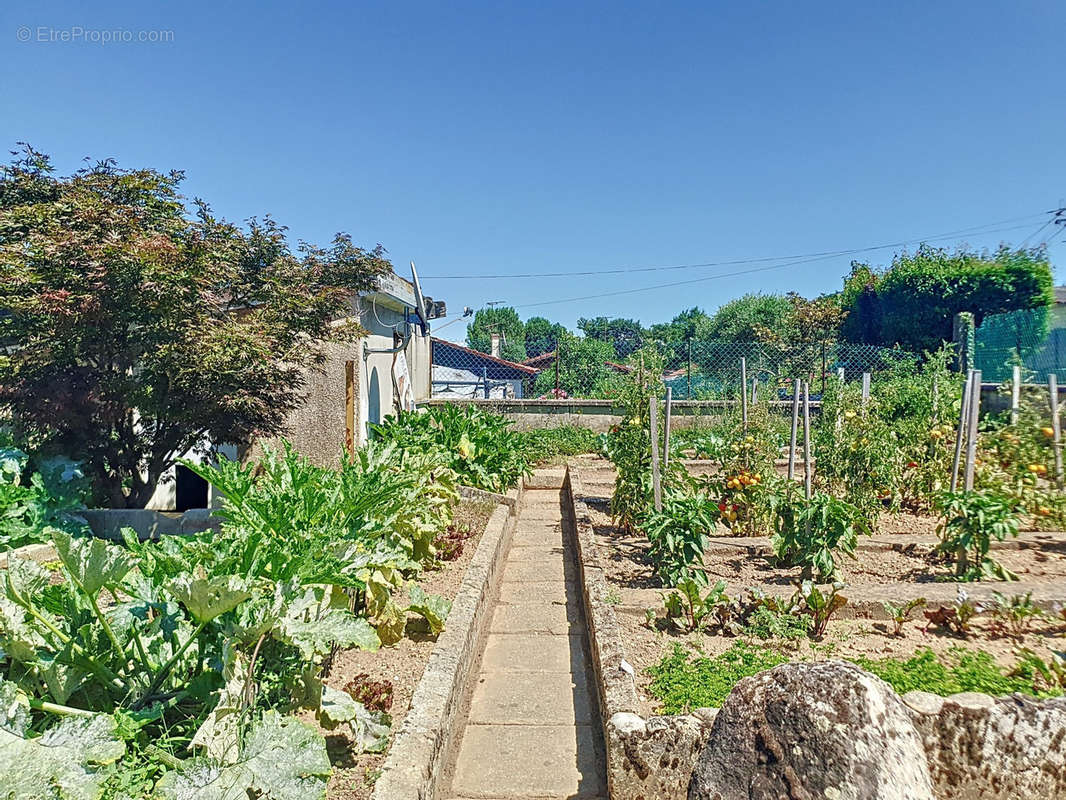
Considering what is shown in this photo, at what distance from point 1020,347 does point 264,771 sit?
1310cm

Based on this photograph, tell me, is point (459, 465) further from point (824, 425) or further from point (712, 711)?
point (712, 711)

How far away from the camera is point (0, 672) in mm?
2580

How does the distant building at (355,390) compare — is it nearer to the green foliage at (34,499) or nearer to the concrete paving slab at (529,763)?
the green foliage at (34,499)

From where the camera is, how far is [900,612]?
14.6ft

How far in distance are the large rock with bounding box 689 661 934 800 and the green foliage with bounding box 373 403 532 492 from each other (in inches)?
239

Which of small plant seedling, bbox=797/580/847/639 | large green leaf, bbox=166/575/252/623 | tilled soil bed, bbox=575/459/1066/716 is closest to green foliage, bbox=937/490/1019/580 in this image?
tilled soil bed, bbox=575/459/1066/716

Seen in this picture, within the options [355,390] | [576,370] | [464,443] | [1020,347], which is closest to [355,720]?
[464,443]

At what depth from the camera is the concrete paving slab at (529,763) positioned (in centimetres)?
327

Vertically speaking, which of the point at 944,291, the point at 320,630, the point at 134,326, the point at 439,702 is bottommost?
the point at 439,702

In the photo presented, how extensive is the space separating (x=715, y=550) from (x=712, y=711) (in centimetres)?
359

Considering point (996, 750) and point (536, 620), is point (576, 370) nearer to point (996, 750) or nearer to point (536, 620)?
point (536, 620)

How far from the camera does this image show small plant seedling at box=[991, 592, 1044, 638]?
4.33m

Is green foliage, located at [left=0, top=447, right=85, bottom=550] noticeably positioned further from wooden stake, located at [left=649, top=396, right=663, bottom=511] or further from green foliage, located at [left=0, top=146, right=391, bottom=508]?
wooden stake, located at [left=649, top=396, right=663, bottom=511]

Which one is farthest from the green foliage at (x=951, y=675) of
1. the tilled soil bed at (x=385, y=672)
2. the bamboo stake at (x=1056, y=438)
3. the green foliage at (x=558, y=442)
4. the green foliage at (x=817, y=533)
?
the green foliage at (x=558, y=442)
